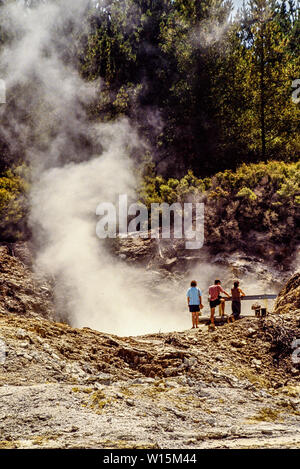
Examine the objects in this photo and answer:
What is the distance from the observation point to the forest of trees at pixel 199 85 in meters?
23.2

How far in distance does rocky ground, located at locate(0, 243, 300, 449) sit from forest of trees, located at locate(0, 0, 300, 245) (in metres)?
13.2

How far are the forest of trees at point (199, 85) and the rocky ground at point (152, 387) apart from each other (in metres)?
13.2

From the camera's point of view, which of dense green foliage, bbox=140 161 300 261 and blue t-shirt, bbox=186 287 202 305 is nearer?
blue t-shirt, bbox=186 287 202 305

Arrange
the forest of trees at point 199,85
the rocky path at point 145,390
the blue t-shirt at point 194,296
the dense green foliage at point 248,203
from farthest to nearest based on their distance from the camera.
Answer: the forest of trees at point 199,85
the dense green foliage at point 248,203
the blue t-shirt at point 194,296
the rocky path at point 145,390

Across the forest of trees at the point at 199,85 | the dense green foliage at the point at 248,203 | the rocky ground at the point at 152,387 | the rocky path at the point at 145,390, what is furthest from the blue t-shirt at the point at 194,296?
the forest of trees at the point at 199,85

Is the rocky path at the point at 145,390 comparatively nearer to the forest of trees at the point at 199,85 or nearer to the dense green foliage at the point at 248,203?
the dense green foliage at the point at 248,203

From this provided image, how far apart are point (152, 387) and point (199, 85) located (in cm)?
1816

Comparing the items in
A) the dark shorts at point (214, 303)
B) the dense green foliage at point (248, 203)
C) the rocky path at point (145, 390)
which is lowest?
the rocky path at point (145, 390)

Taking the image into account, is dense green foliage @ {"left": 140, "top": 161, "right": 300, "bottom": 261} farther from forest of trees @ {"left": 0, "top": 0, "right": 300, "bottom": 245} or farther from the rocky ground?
the rocky ground

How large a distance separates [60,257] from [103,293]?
2.01 meters

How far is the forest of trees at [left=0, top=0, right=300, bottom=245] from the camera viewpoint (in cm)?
2317

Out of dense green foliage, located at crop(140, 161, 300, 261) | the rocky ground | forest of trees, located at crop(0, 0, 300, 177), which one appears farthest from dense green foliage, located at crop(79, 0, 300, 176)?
the rocky ground

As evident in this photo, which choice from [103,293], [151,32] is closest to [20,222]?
[103,293]
